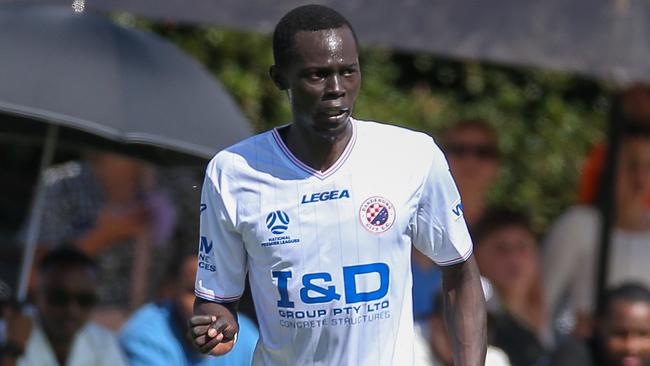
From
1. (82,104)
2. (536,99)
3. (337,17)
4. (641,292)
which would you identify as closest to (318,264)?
(337,17)

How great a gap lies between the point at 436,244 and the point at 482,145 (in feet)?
13.0

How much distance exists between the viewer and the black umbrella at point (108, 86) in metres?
6.47

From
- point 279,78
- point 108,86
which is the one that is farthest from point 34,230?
point 279,78

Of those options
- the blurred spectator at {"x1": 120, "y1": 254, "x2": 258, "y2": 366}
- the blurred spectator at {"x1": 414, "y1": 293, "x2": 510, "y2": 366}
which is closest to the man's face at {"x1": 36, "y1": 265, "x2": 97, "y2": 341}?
the blurred spectator at {"x1": 120, "y1": 254, "x2": 258, "y2": 366}

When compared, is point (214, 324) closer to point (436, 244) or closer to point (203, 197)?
point (203, 197)

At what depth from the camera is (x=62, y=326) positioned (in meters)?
6.79

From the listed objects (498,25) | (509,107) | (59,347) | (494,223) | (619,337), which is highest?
(498,25)

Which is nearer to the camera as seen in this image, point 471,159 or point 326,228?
point 326,228

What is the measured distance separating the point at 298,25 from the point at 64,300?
10.1 feet

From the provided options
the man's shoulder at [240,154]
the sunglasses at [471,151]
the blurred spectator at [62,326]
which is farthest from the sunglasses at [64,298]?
the man's shoulder at [240,154]

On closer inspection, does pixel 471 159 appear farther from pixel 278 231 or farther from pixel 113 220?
pixel 278 231

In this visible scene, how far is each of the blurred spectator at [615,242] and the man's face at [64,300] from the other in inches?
102

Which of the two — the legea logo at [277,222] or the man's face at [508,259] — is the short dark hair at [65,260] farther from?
the legea logo at [277,222]

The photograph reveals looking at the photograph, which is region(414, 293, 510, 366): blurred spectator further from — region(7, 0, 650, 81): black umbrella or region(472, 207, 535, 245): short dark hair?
region(7, 0, 650, 81): black umbrella
